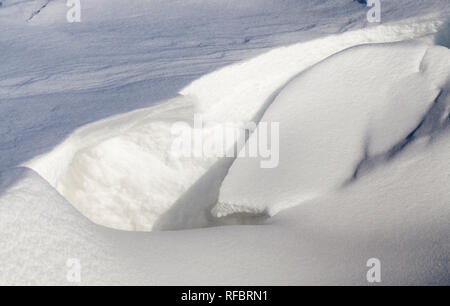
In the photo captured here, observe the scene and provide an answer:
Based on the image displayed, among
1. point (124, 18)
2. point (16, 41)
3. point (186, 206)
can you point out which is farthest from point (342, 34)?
point (16, 41)

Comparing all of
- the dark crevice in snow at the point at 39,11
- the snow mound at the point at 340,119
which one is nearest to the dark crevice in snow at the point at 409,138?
the snow mound at the point at 340,119

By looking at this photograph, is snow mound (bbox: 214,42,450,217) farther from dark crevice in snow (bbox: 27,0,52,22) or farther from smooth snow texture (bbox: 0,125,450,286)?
dark crevice in snow (bbox: 27,0,52,22)

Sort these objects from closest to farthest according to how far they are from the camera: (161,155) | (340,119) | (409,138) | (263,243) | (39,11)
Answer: (263,243), (409,138), (340,119), (161,155), (39,11)

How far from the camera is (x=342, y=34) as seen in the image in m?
2.17

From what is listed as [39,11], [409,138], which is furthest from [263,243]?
[39,11]

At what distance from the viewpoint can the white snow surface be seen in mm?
1185

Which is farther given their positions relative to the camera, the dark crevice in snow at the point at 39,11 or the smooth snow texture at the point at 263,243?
the dark crevice in snow at the point at 39,11

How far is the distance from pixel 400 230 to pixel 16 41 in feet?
7.64

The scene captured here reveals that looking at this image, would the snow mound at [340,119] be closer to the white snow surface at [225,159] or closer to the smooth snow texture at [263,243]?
the white snow surface at [225,159]

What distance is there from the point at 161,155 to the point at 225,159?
27cm

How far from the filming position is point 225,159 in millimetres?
1951

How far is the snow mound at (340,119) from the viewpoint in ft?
5.11

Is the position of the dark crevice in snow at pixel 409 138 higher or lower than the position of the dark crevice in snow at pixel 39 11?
lower

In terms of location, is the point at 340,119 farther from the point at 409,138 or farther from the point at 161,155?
the point at 161,155
